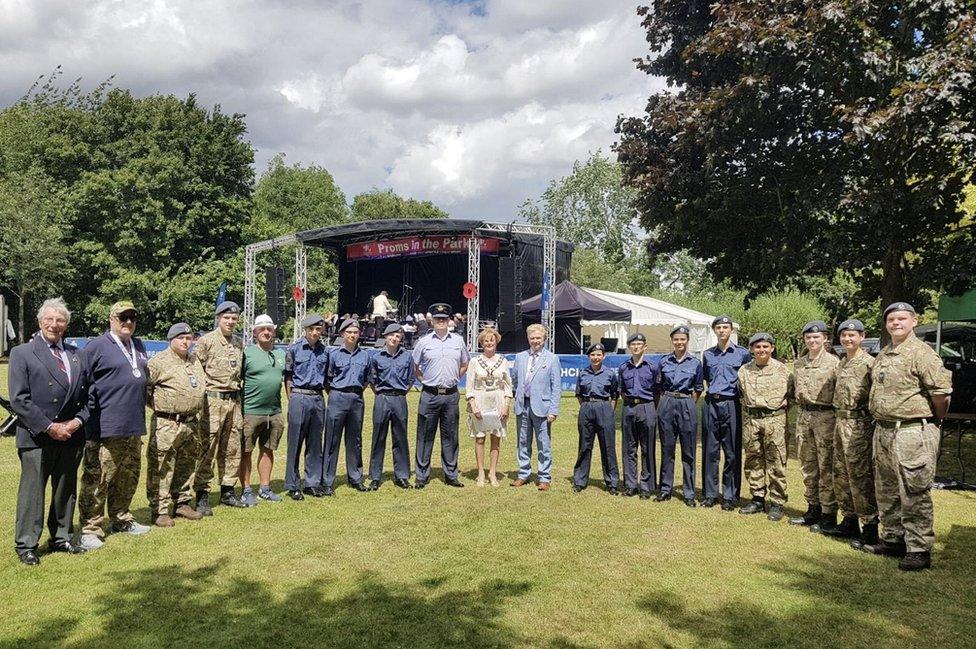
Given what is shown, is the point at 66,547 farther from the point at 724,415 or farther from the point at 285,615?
the point at 724,415

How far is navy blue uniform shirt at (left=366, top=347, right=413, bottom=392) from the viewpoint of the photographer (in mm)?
7484

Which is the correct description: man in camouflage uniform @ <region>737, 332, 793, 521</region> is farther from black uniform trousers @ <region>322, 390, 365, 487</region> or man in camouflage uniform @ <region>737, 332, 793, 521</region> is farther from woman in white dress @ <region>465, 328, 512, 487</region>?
black uniform trousers @ <region>322, 390, 365, 487</region>

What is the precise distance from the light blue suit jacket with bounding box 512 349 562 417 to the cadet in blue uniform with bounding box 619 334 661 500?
2.26ft

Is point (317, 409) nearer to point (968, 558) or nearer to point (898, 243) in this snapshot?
point (968, 558)

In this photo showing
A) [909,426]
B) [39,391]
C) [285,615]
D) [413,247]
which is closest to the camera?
[285,615]

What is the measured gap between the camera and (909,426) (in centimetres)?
517

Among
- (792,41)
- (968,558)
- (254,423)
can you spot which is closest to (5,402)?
(254,423)

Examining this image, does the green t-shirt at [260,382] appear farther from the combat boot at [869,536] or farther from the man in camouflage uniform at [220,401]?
the combat boot at [869,536]

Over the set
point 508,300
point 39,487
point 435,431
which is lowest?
point 39,487

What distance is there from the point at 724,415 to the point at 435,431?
113 inches

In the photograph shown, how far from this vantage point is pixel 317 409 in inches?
280

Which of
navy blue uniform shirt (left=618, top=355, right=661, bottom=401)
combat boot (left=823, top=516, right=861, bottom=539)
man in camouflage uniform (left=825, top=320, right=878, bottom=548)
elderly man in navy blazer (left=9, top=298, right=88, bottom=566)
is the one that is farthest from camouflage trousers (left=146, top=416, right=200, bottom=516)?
combat boot (left=823, top=516, right=861, bottom=539)

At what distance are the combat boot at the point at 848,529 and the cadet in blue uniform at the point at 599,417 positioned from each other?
6.97ft

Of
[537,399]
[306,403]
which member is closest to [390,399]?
[306,403]
